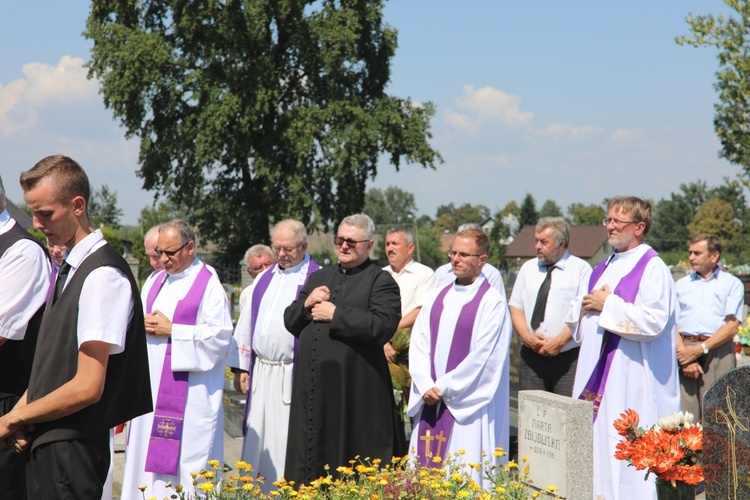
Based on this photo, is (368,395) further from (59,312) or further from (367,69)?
(367,69)

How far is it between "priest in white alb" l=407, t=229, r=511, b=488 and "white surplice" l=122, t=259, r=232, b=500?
1.35 meters

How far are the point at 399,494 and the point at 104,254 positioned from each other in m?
1.93

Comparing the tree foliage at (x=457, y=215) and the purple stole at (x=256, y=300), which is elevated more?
the tree foliage at (x=457, y=215)

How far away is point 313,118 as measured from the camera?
1164 inches

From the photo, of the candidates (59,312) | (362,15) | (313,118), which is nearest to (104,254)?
(59,312)

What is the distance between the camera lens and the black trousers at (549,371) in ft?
22.0

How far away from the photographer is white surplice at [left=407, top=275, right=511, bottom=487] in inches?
213

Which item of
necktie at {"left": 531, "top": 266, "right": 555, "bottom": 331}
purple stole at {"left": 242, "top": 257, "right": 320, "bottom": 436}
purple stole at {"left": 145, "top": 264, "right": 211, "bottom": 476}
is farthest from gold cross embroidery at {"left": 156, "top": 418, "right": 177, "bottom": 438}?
necktie at {"left": 531, "top": 266, "right": 555, "bottom": 331}

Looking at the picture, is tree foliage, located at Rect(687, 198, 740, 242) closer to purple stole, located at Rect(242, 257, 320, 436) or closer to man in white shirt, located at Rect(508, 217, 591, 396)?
man in white shirt, located at Rect(508, 217, 591, 396)

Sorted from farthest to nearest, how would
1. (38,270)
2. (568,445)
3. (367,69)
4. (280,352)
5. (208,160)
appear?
(367,69), (208,160), (280,352), (568,445), (38,270)

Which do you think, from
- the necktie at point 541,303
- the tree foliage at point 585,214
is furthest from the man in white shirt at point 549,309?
the tree foliage at point 585,214

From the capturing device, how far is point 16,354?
12.2 feet

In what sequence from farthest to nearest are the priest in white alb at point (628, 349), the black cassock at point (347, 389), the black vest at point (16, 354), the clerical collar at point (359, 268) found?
the clerical collar at point (359, 268), the priest in white alb at point (628, 349), the black cassock at point (347, 389), the black vest at point (16, 354)

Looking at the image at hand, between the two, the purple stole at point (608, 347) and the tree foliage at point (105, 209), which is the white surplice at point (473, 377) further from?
the tree foliage at point (105, 209)
